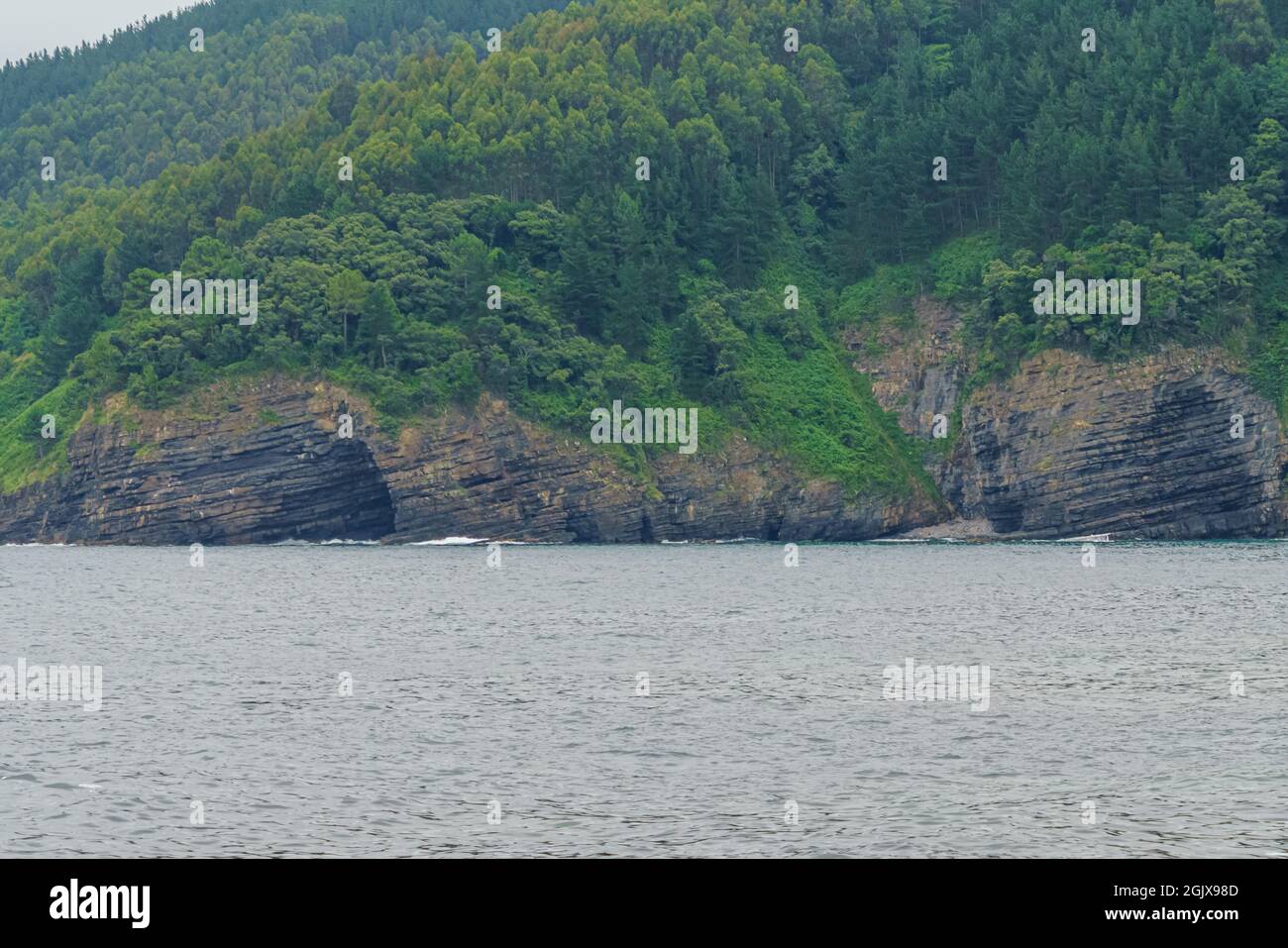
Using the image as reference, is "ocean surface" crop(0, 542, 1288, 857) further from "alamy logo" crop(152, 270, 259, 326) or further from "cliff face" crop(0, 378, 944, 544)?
"alamy logo" crop(152, 270, 259, 326)

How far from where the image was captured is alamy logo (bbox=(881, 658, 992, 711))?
49.9 metres

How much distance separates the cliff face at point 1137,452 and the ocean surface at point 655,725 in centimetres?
4834

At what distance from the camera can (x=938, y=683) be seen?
52.5 m

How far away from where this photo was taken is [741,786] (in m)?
37.5

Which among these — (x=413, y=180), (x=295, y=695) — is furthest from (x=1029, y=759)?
(x=413, y=180)

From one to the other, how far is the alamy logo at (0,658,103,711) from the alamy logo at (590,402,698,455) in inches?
3424

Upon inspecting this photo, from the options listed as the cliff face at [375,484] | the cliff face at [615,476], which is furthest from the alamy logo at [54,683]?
the cliff face at [615,476]

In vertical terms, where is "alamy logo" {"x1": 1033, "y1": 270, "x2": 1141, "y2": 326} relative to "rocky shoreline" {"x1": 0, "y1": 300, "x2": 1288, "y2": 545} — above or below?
above

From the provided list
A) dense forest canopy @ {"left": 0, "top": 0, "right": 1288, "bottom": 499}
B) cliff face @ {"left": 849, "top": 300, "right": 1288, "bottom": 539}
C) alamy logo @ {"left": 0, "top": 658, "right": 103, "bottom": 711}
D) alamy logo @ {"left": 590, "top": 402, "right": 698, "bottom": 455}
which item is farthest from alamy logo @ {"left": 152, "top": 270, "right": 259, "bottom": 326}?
alamy logo @ {"left": 0, "top": 658, "right": 103, "bottom": 711}
